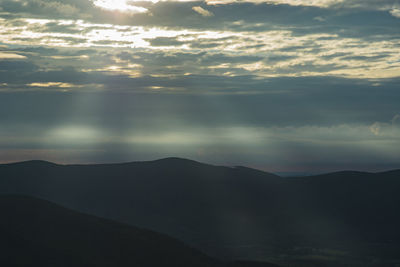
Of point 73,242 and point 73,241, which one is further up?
point 73,241

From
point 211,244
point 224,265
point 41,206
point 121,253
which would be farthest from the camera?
point 211,244

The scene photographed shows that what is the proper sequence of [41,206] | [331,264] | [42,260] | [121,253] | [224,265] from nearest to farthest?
1. [42,260]
2. [121,253]
3. [224,265]
4. [41,206]
5. [331,264]

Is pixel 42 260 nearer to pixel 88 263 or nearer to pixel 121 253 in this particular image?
pixel 88 263

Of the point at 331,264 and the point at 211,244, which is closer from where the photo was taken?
the point at 331,264

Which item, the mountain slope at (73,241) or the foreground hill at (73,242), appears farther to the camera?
the mountain slope at (73,241)

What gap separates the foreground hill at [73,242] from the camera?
88.4m

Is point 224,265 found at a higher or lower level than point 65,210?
lower

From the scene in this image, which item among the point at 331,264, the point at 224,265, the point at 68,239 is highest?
the point at 68,239

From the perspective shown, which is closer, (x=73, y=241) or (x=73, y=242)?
(x=73, y=242)

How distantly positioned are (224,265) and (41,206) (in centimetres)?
4767

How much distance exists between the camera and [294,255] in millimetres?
175875

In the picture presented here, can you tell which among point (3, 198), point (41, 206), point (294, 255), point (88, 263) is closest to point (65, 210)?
point (41, 206)

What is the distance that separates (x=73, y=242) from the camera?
9838cm

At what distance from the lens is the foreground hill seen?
290 ft
